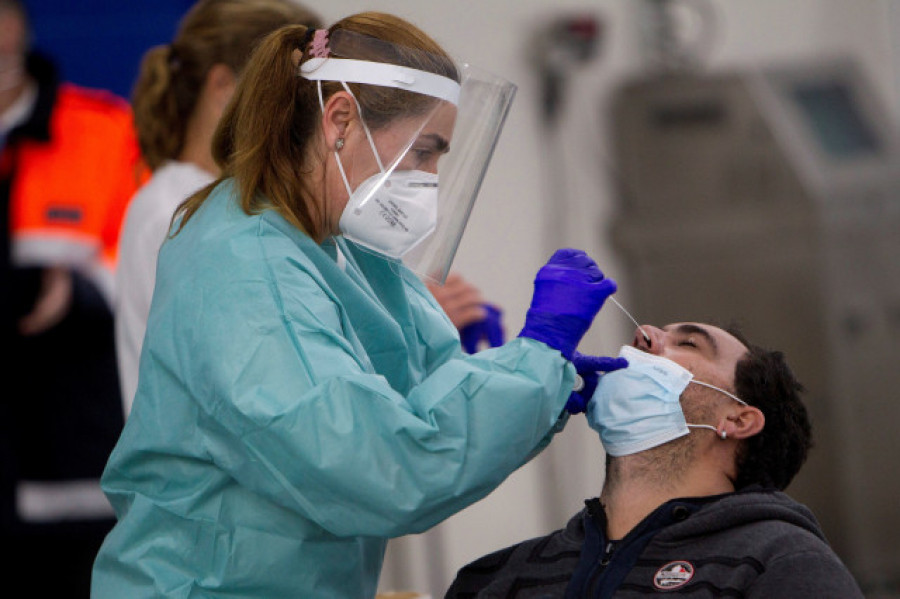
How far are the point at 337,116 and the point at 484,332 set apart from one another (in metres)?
0.72

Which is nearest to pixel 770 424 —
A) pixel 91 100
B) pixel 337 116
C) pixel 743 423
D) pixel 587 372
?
pixel 743 423

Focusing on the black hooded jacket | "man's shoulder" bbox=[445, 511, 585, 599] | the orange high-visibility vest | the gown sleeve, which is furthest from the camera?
the orange high-visibility vest

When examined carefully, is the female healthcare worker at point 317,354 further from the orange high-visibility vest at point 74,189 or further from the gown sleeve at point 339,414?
the orange high-visibility vest at point 74,189

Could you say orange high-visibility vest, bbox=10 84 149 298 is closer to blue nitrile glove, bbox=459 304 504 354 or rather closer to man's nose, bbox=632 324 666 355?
blue nitrile glove, bbox=459 304 504 354

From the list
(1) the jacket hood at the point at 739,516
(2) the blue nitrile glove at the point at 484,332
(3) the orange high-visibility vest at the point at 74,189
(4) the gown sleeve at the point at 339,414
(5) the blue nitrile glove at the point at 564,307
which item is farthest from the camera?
(3) the orange high-visibility vest at the point at 74,189

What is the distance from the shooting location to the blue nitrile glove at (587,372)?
1.80 metres

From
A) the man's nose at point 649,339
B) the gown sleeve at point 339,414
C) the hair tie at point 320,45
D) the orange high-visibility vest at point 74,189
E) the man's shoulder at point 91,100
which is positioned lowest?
the orange high-visibility vest at point 74,189

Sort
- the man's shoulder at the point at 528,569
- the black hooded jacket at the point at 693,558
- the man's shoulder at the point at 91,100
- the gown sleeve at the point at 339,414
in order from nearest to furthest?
1. the gown sleeve at the point at 339,414
2. the black hooded jacket at the point at 693,558
3. the man's shoulder at the point at 528,569
4. the man's shoulder at the point at 91,100

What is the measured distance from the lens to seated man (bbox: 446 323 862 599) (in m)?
1.81

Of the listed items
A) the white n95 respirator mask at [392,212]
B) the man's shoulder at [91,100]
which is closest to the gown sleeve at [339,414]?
the white n95 respirator mask at [392,212]

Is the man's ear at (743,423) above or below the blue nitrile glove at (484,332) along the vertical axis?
above

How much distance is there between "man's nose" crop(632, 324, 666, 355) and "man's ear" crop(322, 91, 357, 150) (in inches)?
23.5

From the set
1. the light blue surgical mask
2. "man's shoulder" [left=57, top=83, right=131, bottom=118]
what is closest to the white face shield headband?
Answer: the light blue surgical mask

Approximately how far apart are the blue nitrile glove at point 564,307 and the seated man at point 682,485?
310mm
